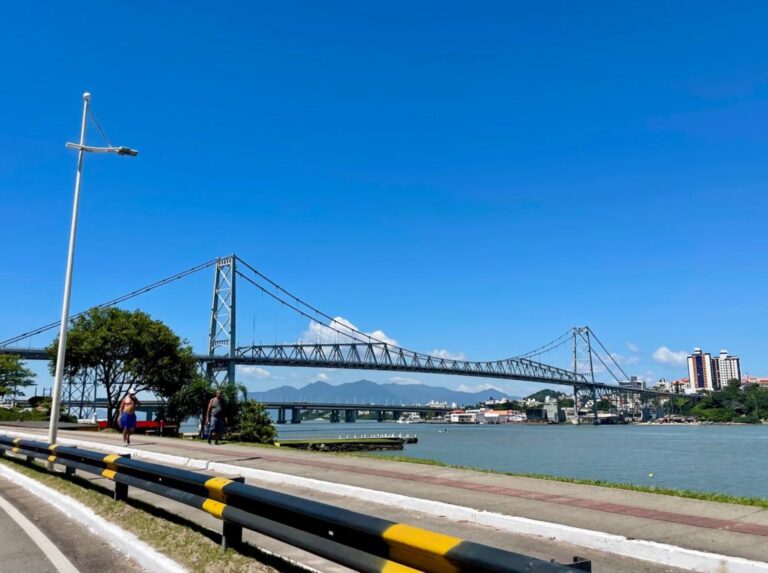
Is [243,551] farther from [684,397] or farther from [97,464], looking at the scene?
[684,397]

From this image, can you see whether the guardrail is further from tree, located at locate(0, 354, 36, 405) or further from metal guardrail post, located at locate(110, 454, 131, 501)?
tree, located at locate(0, 354, 36, 405)

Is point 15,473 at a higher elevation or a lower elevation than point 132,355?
lower

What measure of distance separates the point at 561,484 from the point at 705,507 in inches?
103

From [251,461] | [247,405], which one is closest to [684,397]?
[247,405]

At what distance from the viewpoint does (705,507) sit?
7891 mm

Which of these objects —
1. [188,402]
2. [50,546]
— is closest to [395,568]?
[50,546]

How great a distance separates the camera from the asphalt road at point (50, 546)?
19.3ft

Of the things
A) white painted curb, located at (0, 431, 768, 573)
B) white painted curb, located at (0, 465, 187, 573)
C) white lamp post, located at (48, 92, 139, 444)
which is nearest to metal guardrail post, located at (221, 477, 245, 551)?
white painted curb, located at (0, 465, 187, 573)

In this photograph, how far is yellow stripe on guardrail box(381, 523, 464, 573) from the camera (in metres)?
3.51

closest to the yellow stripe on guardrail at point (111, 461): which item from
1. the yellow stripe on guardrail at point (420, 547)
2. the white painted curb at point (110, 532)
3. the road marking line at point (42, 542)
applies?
the white painted curb at point (110, 532)

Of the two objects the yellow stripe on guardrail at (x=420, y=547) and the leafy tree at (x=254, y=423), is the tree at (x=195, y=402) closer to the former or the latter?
the leafy tree at (x=254, y=423)

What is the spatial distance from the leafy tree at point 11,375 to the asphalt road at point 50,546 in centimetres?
5462

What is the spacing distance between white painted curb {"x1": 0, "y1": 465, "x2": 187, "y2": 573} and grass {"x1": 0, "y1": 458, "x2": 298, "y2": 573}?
0.32 ft

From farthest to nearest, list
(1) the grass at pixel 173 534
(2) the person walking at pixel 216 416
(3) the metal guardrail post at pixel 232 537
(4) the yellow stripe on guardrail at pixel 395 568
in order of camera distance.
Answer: (2) the person walking at pixel 216 416 → (3) the metal guardrail post at pixel 232 537 → (1) the grass at pixel 173 534 → (4) the yellow stripe on guardrail at pixel 395 568
